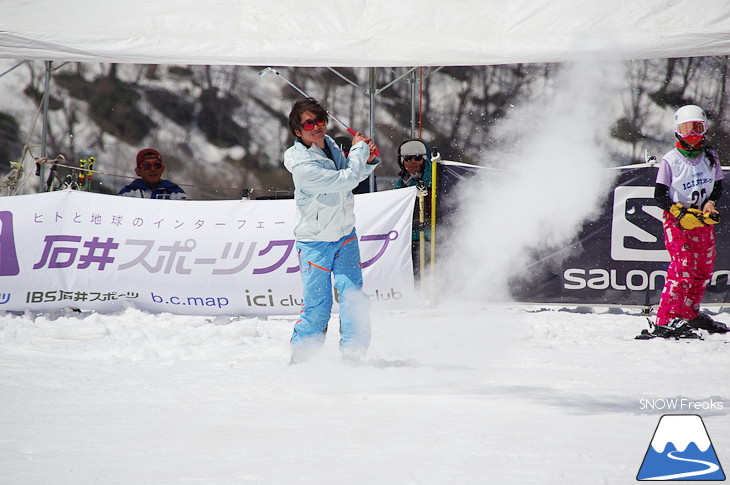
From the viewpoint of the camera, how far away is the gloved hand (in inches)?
236

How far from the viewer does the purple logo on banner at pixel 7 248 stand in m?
7.11

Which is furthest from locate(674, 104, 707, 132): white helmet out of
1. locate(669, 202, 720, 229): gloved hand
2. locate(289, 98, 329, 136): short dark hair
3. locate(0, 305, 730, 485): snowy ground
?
locate(289, 98, 329, 136): short dark hair

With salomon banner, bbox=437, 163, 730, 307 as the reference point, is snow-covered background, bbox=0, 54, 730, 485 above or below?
below

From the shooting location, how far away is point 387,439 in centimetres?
Answer: 311

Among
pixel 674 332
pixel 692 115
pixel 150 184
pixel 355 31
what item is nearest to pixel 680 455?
pixel 674 332

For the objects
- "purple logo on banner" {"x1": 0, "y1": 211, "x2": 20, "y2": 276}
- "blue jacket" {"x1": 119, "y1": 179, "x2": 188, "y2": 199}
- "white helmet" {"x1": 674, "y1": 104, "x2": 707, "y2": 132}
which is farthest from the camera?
"blue jacket" {"x1": 119, "y1": 179, "x2": 188, "y2": 199}

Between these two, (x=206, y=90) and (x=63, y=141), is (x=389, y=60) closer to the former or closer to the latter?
(x=206, y=90)

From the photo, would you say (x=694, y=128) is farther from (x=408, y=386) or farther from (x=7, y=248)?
(x=7, y=248)

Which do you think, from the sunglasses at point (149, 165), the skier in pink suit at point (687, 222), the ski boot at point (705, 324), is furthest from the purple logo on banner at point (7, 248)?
the ski boot at point (705, 324)

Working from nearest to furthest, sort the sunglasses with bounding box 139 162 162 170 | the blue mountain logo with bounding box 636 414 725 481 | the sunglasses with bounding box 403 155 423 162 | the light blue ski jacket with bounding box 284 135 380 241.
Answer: the blue mountain logo with bounding box 636 414 725 481 → the light blue ski jacket with bounding box 284 135 380 241 → the sunglasses with bounding box 403 155 423 162 → the sunglasses with bounding box 139 162 162 170

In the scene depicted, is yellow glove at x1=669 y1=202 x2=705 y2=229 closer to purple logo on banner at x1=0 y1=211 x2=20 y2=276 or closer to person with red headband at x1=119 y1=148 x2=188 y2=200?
person with red headband at x1=119 y1=148 x2=188 y2=200

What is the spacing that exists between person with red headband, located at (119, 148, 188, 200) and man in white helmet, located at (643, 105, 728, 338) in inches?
186

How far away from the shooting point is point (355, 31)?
8.55 metres

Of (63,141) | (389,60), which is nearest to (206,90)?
(63,141)
